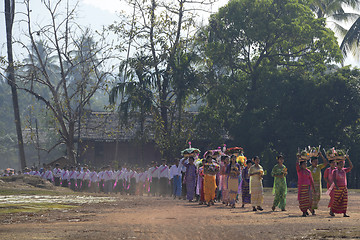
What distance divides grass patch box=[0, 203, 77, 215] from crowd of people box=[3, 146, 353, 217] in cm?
493

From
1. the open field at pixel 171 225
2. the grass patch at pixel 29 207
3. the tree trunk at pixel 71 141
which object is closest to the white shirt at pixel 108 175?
the tree trunk at pixel 71 141

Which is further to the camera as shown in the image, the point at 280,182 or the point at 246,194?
the point at 246,194

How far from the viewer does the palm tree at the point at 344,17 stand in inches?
1644

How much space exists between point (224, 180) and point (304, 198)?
5.11 m

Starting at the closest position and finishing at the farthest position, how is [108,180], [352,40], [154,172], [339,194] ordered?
1. [339,194]
2. [154,172]
3. [108,180]
4. [352,40]

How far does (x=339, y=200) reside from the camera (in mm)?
14773

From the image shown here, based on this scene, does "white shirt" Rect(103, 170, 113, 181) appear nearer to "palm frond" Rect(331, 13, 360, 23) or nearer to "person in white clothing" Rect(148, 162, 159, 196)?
"person in white clothing" Rect(148, 162, 159, 196)

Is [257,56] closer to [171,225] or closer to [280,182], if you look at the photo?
[280,182]

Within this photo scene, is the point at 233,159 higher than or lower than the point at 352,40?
lower

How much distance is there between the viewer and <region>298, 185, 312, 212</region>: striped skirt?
15133 mm

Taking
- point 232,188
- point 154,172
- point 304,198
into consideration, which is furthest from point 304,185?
point 154,172

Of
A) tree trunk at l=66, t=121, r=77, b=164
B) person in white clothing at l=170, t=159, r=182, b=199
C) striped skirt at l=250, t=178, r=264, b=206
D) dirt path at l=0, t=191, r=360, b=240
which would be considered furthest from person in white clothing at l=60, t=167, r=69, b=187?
striped skirt at l=250, t=178, r=264, b=206

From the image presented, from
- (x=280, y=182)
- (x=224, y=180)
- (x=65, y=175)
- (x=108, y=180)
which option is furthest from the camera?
(x=65, y=175)

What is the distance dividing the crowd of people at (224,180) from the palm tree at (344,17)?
61.3ft
